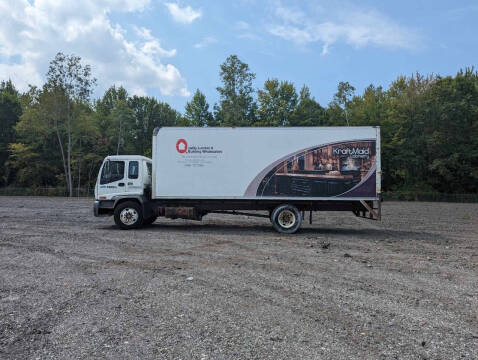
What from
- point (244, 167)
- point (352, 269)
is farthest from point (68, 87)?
point (352, 269)

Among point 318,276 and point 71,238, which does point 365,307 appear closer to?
Answer: point 318,276

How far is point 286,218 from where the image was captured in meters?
12.1

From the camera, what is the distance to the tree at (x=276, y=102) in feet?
167

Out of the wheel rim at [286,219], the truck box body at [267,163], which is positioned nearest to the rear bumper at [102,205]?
the truck box body at [267,163]

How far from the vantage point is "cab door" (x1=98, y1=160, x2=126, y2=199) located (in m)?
12.3

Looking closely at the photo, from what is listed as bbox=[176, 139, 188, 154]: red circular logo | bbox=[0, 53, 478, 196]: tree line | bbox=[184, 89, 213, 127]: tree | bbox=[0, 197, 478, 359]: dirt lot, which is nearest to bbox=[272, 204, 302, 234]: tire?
bbox=[0, 197, 478, 359]: dirt lot

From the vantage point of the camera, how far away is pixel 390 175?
4678cm

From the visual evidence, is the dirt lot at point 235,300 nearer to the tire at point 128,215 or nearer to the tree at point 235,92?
the tire at point 128,215

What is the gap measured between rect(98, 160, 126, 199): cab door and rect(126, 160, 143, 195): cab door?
0.18 meters

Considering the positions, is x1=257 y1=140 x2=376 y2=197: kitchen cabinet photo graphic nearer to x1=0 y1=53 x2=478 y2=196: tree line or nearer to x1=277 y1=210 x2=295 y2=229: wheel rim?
x1=277 y1=210 x2=295 y2=229: wheel rim

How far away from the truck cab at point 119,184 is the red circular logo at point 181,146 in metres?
1.52

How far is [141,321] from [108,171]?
9.14 m

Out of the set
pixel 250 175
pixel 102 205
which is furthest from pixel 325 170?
pixel 102 205

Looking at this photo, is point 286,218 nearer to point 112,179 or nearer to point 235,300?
point 112,179
